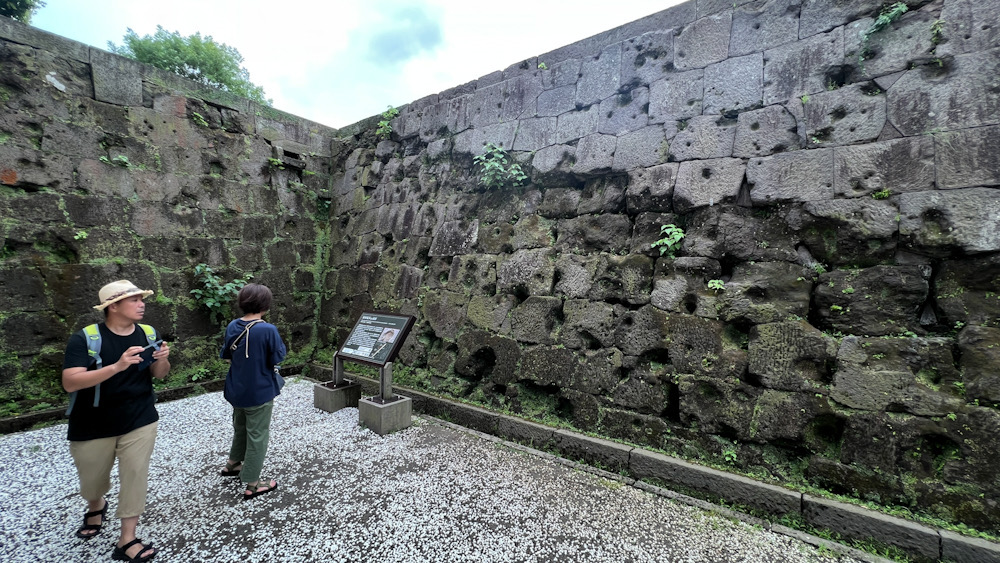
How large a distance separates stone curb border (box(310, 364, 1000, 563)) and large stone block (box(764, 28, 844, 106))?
3234 millimetres

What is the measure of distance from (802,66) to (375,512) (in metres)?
5.01

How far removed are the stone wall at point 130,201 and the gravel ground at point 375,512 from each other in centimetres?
163

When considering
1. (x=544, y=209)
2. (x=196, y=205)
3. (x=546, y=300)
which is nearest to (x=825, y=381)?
(x=546, y=300)

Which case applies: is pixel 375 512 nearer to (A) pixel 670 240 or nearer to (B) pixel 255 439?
(B) pixel 255 439

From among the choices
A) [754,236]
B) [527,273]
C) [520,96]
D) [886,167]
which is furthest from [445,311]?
[886,167]

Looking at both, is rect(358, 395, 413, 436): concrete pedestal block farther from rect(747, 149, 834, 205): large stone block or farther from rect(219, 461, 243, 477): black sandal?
rect(747, 149, 834, 205): large stone block

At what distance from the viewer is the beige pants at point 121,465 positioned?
8.35ft

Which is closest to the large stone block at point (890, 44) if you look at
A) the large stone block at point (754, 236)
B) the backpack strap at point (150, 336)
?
the large stone block at point (754, 236)

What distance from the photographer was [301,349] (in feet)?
23.9

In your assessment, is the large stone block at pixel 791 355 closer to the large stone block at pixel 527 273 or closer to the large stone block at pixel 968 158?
the large stone block at pixel 968 158

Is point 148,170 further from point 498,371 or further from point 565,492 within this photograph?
point 565,492

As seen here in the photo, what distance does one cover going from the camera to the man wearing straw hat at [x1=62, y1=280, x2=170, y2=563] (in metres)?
2.45

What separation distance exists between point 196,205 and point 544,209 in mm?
5026

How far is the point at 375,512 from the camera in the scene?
10.5 ft
